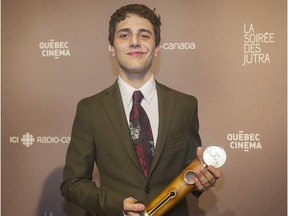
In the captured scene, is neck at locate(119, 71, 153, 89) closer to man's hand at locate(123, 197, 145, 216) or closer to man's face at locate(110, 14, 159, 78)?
man's face at locate(110, 14, 159, 78)

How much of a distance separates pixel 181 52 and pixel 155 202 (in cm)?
70

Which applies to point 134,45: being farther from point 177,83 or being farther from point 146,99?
point 177,83

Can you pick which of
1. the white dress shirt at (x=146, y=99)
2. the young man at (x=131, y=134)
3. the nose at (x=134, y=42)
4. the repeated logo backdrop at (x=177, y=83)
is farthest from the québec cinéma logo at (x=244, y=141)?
the nose at (x=134, y=42)

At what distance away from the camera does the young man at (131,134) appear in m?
1.12

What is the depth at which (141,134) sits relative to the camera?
1153 mm

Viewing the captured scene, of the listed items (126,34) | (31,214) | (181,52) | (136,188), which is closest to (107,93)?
(126,34)

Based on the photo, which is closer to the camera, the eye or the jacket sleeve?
the jacket sleeve

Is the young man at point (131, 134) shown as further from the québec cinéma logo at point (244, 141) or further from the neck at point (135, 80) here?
the québec cinéma logo at point (244, 141)

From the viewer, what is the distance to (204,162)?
1037 mm

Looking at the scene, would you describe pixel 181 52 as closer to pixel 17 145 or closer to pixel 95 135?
pixel 95 135

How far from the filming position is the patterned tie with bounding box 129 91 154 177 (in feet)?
3.74

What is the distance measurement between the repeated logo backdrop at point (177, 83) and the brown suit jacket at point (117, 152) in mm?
349

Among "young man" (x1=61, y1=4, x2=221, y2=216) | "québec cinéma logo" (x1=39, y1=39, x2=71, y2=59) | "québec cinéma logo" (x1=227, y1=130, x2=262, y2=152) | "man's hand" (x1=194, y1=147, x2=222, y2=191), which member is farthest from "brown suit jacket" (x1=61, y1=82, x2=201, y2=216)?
"québec cinéma logo" (x1=39, y1=39, x2=71, y2=59)

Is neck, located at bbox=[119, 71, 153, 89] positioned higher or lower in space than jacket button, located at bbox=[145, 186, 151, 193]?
higher
